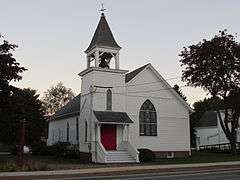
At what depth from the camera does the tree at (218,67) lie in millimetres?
39281

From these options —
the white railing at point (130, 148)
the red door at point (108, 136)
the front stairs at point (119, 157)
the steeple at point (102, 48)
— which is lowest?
the front stairs at point (119, 157)

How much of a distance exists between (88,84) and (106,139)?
16.2 ft

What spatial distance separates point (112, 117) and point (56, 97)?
218 ft

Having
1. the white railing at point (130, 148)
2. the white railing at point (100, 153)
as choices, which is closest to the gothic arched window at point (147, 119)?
the white railing at point (130, 148)

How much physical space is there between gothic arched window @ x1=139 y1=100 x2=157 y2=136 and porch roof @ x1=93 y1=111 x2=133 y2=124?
2828 mm

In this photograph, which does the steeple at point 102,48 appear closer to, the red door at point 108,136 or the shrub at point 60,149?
the red door at point 108,136

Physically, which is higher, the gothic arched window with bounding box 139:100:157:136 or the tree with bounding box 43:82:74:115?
the tree with bounding box 43:82:74:115

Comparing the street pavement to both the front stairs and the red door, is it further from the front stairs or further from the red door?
the red door

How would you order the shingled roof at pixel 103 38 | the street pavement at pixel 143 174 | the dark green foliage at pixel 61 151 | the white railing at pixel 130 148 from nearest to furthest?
the street pavement at pixel 143 174 < the white railing at pixel 130 148 < the shingled roof at pixel 103 38 < the dark green foliage at pixel 61 151

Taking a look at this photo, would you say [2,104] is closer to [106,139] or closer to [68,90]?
[106,139]

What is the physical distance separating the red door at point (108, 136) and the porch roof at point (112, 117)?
111 centimetres

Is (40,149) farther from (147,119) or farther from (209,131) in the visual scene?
(209,131)

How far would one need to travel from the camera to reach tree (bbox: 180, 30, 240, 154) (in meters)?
39.3

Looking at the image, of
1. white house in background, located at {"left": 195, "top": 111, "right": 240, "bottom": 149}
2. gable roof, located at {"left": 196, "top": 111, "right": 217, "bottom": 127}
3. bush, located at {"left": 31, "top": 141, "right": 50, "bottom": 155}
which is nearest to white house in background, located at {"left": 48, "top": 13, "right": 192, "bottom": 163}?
bush, located at {"left": 31, "top": 141, "right": 50, "bottom": 155}
